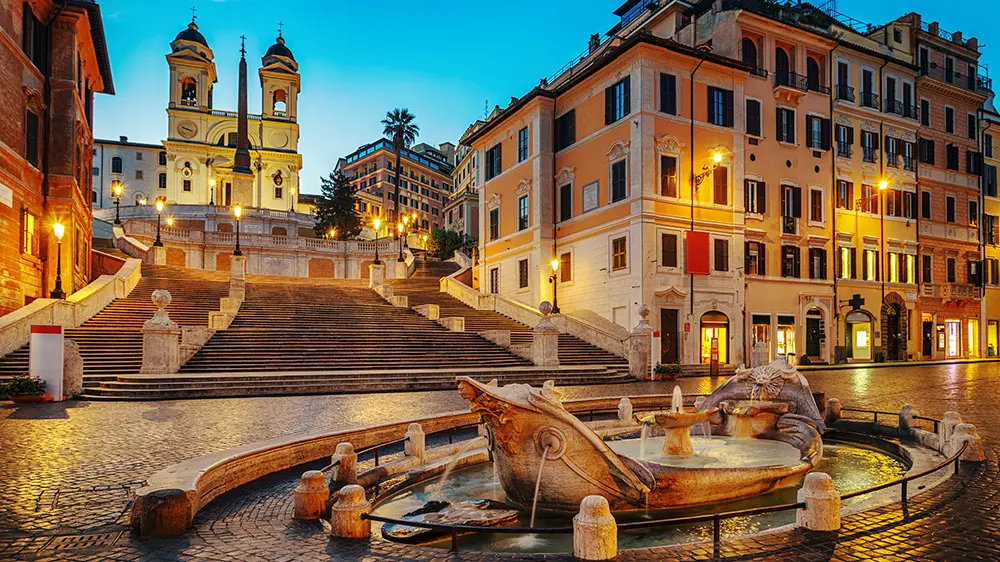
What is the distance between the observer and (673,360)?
97.9 feet

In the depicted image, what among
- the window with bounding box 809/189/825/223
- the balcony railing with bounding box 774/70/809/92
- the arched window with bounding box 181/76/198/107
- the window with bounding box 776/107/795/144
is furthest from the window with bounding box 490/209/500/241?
the arched window with bounding box 181/76/198/107

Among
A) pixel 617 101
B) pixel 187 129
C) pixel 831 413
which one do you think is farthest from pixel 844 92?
pixel 187 129

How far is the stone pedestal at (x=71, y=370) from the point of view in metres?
16.1

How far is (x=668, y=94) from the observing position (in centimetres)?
3070

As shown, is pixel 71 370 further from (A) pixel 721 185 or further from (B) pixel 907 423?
(A) pixel 721 185

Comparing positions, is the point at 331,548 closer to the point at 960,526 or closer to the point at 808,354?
Answer: the point at 960,526

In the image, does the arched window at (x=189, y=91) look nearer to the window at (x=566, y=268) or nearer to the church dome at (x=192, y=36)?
the church dome at (x=192, y=36)

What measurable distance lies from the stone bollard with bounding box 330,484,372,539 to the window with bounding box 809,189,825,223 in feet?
111

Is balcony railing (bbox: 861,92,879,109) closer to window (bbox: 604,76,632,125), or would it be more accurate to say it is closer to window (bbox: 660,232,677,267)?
window (bbox: 604,76,632,125)

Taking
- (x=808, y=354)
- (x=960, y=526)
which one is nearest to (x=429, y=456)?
(x=960, y=526)

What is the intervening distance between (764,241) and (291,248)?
33.2 meters

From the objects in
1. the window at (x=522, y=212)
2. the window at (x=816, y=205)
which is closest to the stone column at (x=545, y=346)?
the window at (x=522, y=212)

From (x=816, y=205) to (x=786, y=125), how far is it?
4.49 m

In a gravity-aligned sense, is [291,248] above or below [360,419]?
above
